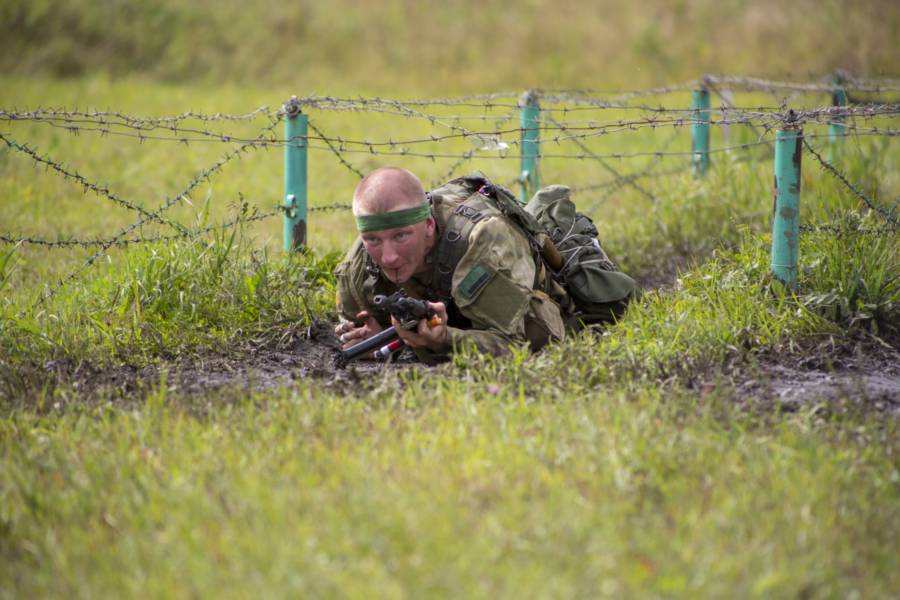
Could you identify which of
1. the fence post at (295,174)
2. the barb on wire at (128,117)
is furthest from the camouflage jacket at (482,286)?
the barb on wire at (128,117)

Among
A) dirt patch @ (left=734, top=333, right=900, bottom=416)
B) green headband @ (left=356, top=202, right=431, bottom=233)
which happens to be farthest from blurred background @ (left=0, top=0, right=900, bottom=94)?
green headband @ (left=356, top=202, right=431, bottom=233)

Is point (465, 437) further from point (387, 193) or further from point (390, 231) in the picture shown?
point (387, 193)

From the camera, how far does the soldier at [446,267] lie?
15.3 ft

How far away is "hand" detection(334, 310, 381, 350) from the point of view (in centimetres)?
511

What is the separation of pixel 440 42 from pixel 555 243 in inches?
585

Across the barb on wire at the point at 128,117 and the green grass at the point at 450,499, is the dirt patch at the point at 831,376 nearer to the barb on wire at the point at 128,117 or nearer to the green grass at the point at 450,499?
the green grass at the point at 450,499

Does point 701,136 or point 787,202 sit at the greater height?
point 701,136

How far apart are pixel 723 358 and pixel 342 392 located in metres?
1.78

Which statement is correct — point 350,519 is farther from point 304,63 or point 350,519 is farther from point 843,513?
point 304,63

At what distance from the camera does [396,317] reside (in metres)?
4.70

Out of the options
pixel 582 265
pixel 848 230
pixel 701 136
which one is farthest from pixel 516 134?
pixel 848 230

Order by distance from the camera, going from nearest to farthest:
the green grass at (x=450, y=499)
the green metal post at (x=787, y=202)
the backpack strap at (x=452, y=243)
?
the green grass at (x=450, y=499) < the backpack strap at (x=452, y=243) < the green metal post at (x=787, y=202)

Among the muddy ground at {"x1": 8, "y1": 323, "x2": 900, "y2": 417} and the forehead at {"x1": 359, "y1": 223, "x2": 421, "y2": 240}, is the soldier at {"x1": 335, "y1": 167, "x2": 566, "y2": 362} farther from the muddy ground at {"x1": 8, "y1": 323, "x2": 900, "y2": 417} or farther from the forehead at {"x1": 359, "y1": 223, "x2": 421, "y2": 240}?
the muddy ground at {"x1": 8, "y1": 323, "x2": 900, "y2": 417}

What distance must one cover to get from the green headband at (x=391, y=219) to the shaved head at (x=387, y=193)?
2 cm
